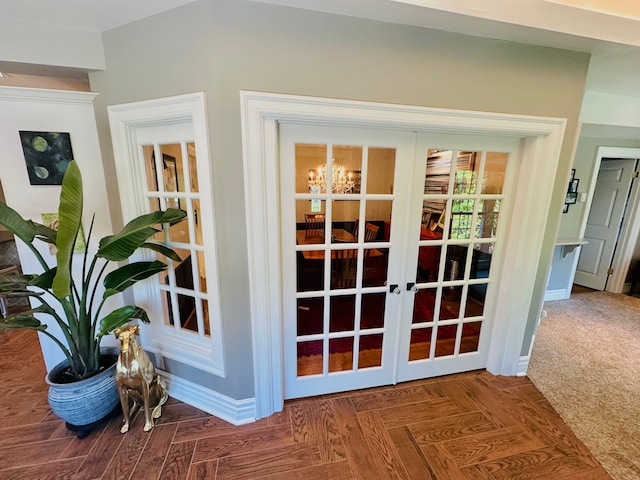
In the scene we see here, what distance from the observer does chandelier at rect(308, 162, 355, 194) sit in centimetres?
177

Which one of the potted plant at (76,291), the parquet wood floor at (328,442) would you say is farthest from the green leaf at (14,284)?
the parquet wood floor at (328,442)

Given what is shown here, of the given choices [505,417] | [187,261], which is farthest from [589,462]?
[187,261]

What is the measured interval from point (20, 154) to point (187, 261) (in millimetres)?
1269

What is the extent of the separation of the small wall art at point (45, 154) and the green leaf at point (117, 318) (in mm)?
1056

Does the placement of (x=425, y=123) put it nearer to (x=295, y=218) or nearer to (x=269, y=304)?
(x=295, y=218)

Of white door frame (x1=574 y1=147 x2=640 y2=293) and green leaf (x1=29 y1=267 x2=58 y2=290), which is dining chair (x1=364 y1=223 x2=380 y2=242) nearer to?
green leaf (x1=29 y1=267 x2=58 y2=290)

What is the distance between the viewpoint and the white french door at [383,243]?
1.78 meters

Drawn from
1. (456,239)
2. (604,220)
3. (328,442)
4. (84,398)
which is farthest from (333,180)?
(604,220)

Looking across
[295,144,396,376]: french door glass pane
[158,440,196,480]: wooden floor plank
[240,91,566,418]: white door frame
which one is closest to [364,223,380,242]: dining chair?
[295,144,396,376]: french door glass pane

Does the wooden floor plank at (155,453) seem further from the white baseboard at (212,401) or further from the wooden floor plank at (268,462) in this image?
the wooden floor plank at (268,462)

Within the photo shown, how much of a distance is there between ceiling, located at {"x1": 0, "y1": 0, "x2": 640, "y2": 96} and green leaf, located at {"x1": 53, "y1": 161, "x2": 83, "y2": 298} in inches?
35.2

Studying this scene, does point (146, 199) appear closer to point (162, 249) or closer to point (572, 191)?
point (162, 249)

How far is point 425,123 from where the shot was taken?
168cm

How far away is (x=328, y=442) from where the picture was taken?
1.76 metres
